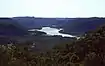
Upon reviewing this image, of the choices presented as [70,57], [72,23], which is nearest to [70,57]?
[70,57]

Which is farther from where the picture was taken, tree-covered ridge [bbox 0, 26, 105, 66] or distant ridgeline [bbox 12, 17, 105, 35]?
distant ridgeline [bbox 12, 17, 105, 35]

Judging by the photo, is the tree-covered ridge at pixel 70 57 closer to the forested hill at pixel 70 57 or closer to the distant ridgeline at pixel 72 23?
the forested hill at pixel 70 57

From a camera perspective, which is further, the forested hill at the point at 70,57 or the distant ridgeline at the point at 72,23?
the distant ridgeline at the point at 72,23

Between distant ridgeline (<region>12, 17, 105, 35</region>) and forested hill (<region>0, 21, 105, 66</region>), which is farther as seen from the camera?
distant ridgeline (<region>12, 17, 105, 35</region>)

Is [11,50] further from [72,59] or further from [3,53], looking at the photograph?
[72,59]

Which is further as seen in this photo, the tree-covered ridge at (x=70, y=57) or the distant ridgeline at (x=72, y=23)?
the distant ridgeline at (x=72, y=23)

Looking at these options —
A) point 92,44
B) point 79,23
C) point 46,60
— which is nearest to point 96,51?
point 92,44

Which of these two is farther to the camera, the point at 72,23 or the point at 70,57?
the point at 72,23

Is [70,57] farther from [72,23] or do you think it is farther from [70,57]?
[72,23]

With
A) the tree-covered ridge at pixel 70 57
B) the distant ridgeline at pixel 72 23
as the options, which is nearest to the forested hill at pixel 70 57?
the tree-covered ridge at pixel 70 57

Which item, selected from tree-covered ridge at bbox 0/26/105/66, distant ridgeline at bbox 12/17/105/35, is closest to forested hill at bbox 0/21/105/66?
tree-covered ridge at bbox 0/26/105/66

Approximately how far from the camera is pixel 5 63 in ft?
54.2

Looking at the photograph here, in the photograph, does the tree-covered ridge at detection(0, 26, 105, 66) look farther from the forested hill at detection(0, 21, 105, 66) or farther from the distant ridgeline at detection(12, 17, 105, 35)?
the distant ridgeline at detection(12, 17, 105, 35)

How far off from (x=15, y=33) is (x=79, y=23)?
21.9 m
